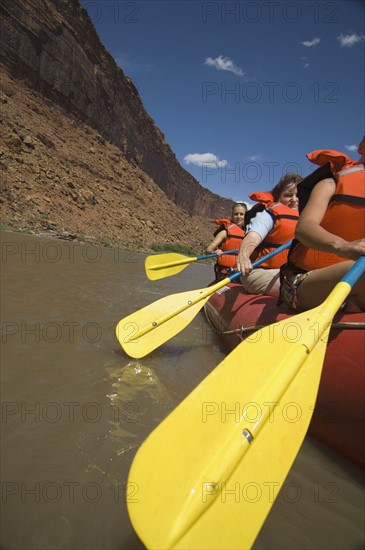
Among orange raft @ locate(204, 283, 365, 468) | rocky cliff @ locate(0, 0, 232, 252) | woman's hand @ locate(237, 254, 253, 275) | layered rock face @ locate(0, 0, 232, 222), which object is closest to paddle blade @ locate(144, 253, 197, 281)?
woman's hand @ locate(237, 254, 253, 275)

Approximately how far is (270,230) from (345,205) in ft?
4.83

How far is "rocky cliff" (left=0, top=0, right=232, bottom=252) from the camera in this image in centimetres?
1480

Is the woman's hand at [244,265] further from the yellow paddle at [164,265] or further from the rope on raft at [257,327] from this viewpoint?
the yellow paddle at [164,265]

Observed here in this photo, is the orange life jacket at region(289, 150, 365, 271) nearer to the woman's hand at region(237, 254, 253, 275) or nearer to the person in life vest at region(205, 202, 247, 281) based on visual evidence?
the woman's hand at region(237, 254, 253, 275)

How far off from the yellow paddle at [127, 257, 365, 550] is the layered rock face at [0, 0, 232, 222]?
22.1m

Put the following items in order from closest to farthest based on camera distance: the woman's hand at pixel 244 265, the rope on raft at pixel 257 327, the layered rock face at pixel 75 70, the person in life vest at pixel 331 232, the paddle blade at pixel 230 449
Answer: the paddle blade at pixel 230 449, the rope on raft at pixel 257 327, the person in life vest at pixel 331 232, the woman's hand at pixel 244 265, the layered rock face at pixel 75 70

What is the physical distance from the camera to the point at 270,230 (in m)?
3.07

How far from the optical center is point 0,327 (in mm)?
2293

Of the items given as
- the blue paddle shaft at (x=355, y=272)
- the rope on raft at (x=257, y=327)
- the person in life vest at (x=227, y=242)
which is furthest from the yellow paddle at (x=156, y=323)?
the person in life vest at (x=227, y=242)

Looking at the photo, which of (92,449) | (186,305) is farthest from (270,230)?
(92,449)

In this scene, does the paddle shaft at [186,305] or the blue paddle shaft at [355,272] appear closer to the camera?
the blue paddle shaft at [355,272]

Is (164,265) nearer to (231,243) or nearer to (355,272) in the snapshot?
(231,243)

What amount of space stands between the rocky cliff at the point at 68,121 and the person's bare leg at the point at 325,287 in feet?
36.2

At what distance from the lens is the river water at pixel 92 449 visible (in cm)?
100
